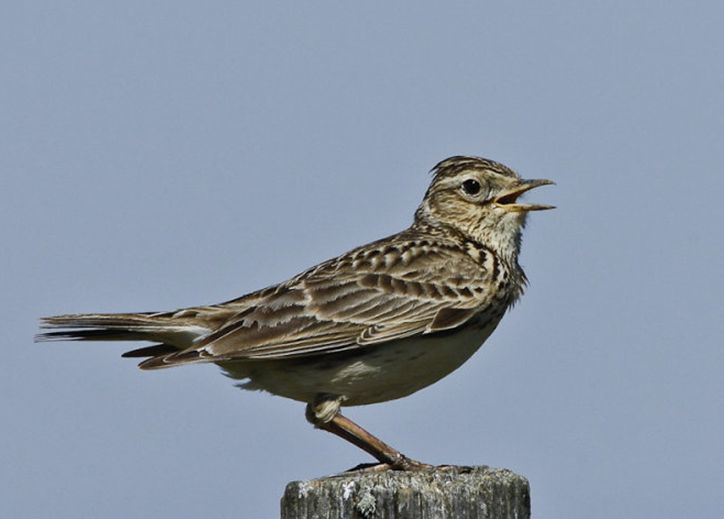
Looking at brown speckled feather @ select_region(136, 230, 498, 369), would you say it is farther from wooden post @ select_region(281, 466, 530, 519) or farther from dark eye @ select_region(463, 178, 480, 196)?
wooden post @ select_region(281, 466, 530, 519)

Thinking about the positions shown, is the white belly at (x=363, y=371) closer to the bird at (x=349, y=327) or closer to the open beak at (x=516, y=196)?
the bird at (x=349, y=327)

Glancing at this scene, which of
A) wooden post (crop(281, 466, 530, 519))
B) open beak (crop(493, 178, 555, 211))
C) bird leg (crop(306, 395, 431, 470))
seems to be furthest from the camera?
open beak (crop(493, 178, 555, 211))

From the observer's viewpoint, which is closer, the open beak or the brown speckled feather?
the brown speckled feather

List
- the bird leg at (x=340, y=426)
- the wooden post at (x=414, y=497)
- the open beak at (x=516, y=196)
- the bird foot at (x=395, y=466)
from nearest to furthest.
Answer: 1. the wooden post at (x=414, y=497)
2. the bird foot at (x=395, y=466)
3. the bird leg at (x=340, y=426)
4. the open beak at (x=516, y=196)

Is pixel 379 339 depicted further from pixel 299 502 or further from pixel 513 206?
pixel 299 502

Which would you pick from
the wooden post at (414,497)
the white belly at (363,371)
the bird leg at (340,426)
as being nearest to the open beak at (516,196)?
the white belly at (363,371)

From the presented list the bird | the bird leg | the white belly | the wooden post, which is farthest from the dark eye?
the wooden post
